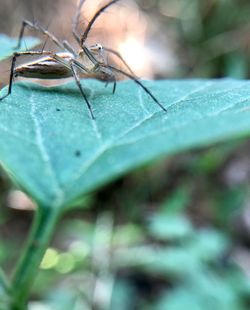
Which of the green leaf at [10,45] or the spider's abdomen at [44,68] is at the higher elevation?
the green leaf at [10,45]

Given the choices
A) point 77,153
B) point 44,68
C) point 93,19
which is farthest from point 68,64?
point 77,153

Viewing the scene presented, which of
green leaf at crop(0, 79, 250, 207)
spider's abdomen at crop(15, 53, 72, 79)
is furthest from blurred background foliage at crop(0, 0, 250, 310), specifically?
green leaf at crop(0, 79, 250, 207)

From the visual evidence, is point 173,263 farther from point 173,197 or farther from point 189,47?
point 189,47

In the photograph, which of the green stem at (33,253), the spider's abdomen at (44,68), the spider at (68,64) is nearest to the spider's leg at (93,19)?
the spider at (68,64)

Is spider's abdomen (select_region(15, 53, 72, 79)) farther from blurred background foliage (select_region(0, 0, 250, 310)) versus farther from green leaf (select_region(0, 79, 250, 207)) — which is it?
green leaf (select_region(0, 79, 250, 207))

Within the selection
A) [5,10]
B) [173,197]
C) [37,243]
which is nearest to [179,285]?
[173,197]

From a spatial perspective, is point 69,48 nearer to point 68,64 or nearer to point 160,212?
point 68,64

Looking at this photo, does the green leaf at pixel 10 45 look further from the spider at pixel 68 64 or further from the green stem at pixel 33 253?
the green stem at pixel 33 253
